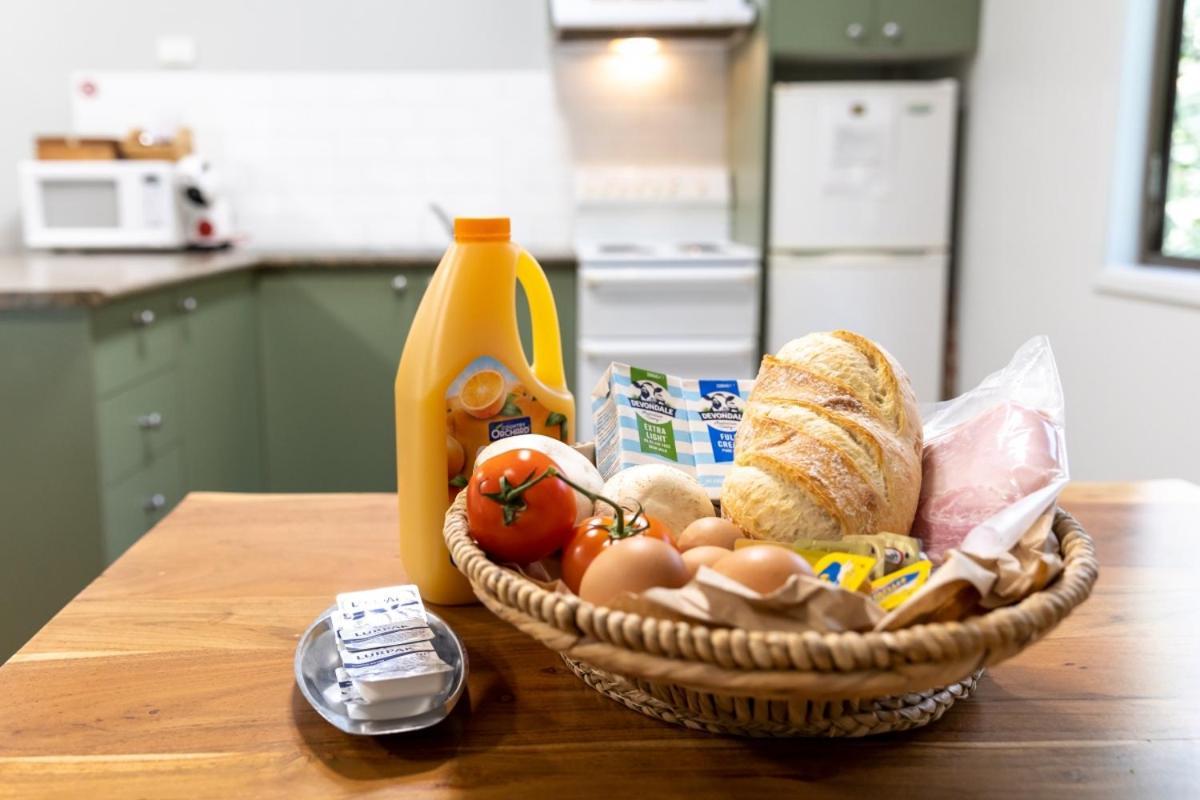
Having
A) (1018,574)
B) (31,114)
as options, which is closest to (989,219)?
(1018,574)

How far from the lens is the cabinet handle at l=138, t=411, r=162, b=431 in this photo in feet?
7.54

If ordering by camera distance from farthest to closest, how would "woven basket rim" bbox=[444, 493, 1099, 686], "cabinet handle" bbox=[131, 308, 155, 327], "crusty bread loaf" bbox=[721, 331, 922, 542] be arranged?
"cabinet handle" bbox=[131, 308, 155, 327], "crusty bread loaf" bbox=[721, 331, 922, 542], "woven basket rim" bbox=[444, 493, 1099, 686]

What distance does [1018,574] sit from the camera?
0.55 metres

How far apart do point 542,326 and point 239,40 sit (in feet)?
10.2

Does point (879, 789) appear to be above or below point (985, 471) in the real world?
below

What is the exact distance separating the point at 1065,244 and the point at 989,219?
44 centimetres

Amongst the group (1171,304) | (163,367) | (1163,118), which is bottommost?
(163,367)

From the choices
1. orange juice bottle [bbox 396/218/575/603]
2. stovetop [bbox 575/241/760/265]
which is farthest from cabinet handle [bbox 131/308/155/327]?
orange juice bottle [bbox 396/218/575/603]

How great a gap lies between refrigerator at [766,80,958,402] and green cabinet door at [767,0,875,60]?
0.43ft

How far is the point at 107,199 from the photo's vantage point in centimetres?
315

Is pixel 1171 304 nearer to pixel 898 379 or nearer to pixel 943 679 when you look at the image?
pixel 898 379

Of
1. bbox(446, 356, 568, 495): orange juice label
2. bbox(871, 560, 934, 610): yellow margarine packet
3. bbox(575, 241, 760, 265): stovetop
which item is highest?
bbox(575, 241, 760, 265): stovetop

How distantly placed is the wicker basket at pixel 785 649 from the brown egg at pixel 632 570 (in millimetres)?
42

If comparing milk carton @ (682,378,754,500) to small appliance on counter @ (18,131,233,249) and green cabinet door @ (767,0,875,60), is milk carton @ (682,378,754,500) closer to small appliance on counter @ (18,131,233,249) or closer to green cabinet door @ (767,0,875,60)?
green cabinet door @ (767,0,875,60)
